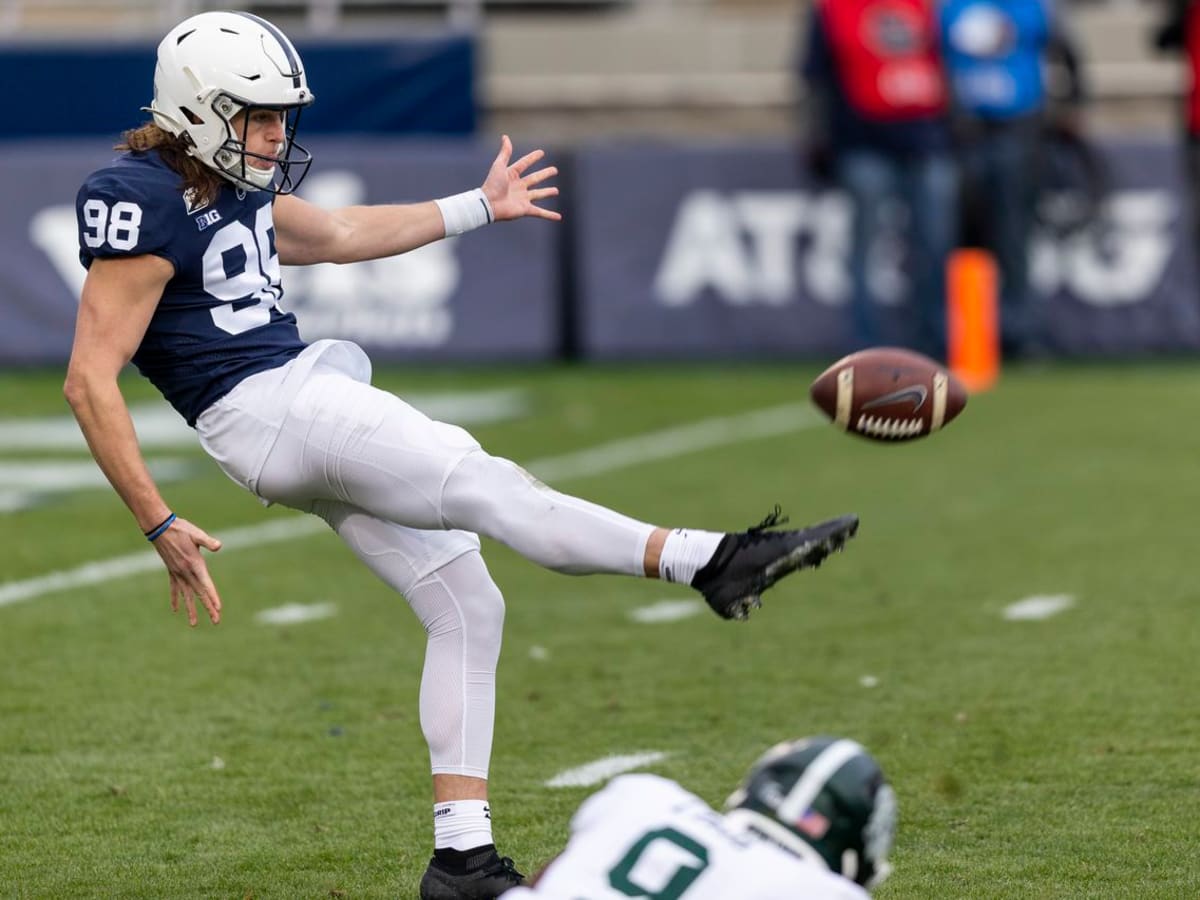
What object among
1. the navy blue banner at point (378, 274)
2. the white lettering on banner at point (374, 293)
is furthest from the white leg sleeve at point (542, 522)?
the white lettering on banner at point (374, 293)

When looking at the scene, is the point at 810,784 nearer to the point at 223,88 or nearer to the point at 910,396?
the point at 910,396

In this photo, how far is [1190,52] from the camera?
13.9 m

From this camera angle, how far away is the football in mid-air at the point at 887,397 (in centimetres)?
466

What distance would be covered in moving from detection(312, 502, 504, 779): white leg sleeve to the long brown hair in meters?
0.67

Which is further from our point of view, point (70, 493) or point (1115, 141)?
point (1115, 141)

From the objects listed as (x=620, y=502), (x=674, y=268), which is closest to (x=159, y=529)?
(x=620, y=502)

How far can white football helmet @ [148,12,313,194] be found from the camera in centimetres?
455

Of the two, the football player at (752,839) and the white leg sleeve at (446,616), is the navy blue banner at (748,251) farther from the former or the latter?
the football player at (752,839)

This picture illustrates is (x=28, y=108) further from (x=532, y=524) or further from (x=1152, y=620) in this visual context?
(x=532, y=524)

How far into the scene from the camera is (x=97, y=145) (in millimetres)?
13828

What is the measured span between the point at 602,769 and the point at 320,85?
35.2 feet

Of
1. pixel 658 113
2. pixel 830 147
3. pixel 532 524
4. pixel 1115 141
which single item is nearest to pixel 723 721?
pixel 532 524

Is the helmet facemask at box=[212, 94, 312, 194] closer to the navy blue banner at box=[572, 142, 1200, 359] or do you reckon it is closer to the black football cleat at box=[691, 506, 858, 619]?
the black football cleat at box=[691, 506, 858, 619]

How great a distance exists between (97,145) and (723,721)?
895 cm
